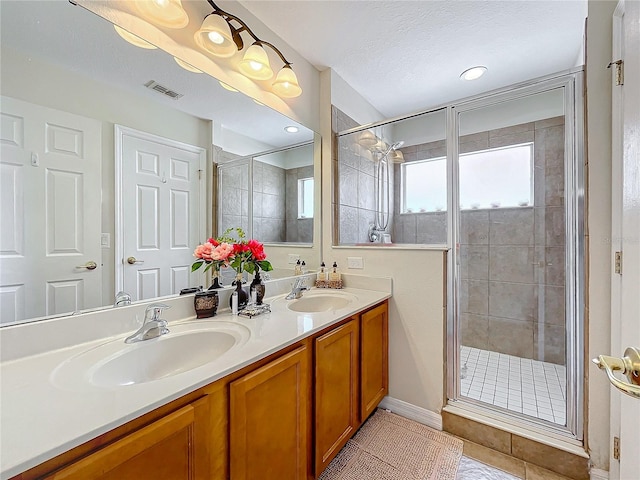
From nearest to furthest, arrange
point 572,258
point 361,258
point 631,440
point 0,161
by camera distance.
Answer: point 631,440, point 0,161, point 572,258, point 361,258

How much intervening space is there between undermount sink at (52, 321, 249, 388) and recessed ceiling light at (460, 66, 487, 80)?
2480 millimetres

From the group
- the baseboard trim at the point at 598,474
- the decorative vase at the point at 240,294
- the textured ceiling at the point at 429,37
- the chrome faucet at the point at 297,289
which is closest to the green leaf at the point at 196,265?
the decorative vase at the point at 240,294

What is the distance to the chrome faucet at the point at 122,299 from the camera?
1076 mm

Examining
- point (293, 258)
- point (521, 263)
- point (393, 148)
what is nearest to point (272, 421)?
point (293, 258)

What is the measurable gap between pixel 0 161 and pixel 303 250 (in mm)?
1580

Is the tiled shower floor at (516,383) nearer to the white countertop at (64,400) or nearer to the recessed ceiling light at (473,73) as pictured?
the white countertop at (64,400)

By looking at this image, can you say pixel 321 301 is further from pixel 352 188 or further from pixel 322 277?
pixel 352 188

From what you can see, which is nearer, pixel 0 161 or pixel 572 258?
pixel 0 161

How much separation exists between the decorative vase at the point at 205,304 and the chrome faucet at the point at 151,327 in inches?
7.5

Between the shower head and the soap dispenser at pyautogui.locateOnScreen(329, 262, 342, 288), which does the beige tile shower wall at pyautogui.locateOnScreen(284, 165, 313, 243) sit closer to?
the soap dispenser at pyautogui.locateOnScreen(329, 262, 342, 288)

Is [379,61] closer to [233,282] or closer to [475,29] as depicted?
[475,29]

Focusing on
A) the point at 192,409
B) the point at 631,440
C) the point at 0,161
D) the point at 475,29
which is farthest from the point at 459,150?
the point at 0,161

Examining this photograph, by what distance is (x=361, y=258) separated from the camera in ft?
6.65

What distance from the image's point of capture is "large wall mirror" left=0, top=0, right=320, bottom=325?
2.84 feet
